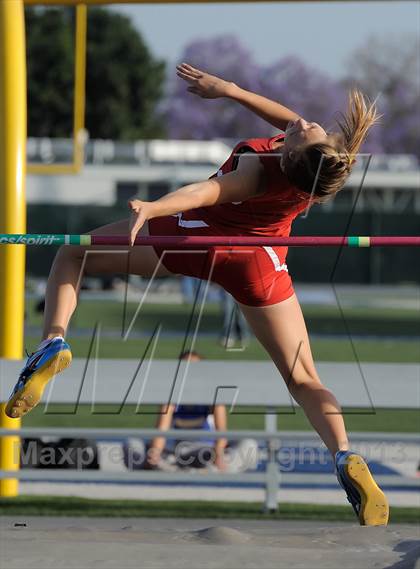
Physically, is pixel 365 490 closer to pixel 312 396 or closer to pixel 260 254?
pixel 312 396

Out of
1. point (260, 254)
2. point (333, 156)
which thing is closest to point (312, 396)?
point (260, 254)

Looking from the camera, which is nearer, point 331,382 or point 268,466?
point 331,382

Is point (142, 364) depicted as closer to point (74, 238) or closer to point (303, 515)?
point (303, 515)

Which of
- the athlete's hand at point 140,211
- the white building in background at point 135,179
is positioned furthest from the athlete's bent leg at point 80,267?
the white building in background at point 135,179

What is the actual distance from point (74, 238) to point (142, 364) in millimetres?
2273

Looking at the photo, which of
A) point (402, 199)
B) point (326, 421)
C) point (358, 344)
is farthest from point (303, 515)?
point (402, 199)

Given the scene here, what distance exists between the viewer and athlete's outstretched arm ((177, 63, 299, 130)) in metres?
4.73

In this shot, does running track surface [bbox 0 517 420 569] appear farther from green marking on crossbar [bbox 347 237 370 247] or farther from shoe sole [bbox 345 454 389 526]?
green marking on crossbar [bbox 347 237 370 247]

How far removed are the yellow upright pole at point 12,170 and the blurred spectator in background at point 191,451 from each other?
144cm

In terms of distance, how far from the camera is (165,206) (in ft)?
13.9

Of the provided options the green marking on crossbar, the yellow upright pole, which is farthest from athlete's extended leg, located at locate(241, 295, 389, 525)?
the yellow upright pole

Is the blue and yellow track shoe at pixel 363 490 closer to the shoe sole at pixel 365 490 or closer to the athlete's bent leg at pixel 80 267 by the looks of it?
the shoe sole at pixel 365 490

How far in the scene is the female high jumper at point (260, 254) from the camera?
4.52 m

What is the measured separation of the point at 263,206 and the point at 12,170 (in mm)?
2836
